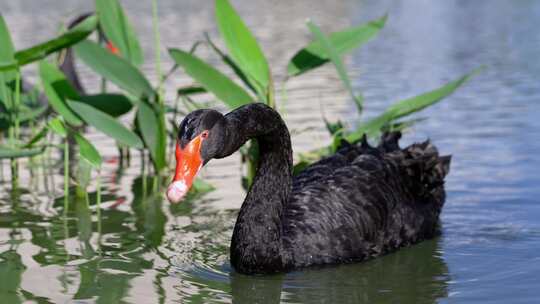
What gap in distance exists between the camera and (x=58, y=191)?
23.8 feet

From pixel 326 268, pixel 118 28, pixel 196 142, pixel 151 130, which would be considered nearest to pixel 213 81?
pixel 151 130

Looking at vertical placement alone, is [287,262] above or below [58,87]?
below

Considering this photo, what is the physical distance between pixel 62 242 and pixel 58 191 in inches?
55.3

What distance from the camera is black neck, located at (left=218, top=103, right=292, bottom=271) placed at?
4938mm

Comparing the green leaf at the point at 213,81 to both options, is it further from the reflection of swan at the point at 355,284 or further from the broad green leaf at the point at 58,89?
the reflection of swan at the point at 355,284

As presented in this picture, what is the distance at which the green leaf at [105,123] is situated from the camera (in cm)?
650

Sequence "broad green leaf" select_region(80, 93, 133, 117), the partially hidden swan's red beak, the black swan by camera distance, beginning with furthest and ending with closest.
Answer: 1. "broad green leaf" select_region(80, 93, 133, 117)
2. the black swan
3. the partially hidden swan's red beak

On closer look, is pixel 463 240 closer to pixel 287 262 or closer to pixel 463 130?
pixel 287 262

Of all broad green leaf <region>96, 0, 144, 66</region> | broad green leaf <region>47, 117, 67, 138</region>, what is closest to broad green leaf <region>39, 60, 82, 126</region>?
broad green leaf <region>96, 0, 144, 66</region>

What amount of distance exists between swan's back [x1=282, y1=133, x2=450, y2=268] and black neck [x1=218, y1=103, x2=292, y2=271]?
0.10 metres

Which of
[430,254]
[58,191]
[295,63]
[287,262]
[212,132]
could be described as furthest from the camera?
[58,191]

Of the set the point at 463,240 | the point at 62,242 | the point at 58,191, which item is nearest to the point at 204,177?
the point at 58,191

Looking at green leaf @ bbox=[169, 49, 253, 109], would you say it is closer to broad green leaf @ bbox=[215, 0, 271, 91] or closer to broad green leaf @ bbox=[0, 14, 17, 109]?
broad green leaf @ bbox=[215, 0, 271, 91]

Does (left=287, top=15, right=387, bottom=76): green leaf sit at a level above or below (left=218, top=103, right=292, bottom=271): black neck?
above
